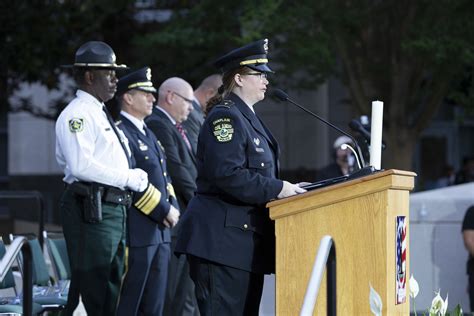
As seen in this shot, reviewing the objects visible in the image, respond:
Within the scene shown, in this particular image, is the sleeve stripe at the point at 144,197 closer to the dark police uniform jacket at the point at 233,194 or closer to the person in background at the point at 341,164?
the dark police uniform jacket at the point at 233,194

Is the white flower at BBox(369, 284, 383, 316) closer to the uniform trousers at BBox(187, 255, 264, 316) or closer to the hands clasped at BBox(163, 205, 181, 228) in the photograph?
the uniform trousers at BBox(187, 255, 264, 316)

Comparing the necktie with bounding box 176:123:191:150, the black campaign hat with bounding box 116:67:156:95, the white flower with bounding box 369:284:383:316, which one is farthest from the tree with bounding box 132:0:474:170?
the white flower with bounding box 369:284:383:316

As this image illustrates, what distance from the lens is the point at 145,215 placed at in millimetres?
7562

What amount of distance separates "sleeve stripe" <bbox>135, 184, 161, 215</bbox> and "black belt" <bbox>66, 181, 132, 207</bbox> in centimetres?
31

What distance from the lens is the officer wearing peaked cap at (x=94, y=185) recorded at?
6887mm

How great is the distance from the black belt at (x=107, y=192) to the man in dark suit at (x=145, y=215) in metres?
0.33

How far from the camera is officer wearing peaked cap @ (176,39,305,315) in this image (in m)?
5.71

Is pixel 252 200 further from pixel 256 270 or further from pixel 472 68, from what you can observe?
pixel 472 68

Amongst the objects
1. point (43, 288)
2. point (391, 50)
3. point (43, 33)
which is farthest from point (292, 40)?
point (43, 288)

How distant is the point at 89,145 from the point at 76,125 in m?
0.14

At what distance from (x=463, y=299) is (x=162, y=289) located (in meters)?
4.23

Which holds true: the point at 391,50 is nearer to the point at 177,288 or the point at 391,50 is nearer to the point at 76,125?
the point at 177,288

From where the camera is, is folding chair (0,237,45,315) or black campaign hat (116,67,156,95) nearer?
folding chair (0,237,45,315)

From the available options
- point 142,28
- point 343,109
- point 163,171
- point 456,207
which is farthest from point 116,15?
point 163,171
